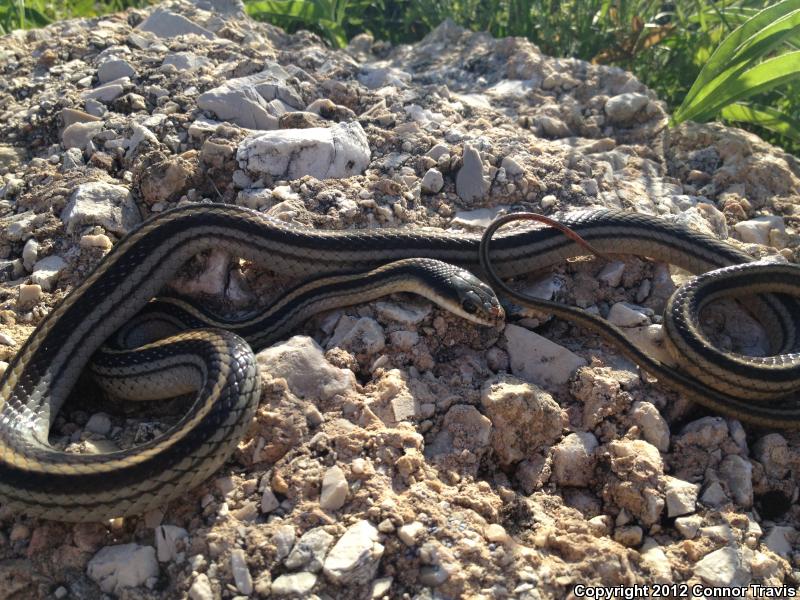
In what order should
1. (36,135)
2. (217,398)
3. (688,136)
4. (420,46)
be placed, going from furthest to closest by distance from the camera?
(420,46) → (688,136) → (36,135) → (217,398)

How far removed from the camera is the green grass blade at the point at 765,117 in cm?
640

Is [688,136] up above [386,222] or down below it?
above

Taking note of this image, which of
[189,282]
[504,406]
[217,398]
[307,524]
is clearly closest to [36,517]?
[217,398]

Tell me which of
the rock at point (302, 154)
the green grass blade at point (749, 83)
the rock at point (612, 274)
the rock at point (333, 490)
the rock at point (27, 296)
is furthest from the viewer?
the green grass blade at point (749, 83)

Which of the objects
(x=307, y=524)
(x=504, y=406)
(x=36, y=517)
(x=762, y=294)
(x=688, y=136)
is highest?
(x=688, y=136)

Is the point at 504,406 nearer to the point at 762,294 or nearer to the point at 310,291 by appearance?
the point at 310,291

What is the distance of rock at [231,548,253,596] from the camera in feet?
10.3

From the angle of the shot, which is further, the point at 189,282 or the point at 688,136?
the point at 688,136

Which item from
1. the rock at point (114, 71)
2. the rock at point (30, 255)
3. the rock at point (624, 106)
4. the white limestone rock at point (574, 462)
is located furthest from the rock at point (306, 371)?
the rock at point (624, 106)

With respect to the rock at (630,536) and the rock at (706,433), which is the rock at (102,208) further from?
the rock at (706,433)

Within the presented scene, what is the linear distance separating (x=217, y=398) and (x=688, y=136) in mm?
4920

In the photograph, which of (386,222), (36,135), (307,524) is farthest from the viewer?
(36,135)

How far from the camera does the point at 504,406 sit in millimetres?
3932

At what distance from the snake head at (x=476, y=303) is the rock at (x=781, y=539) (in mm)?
1913
